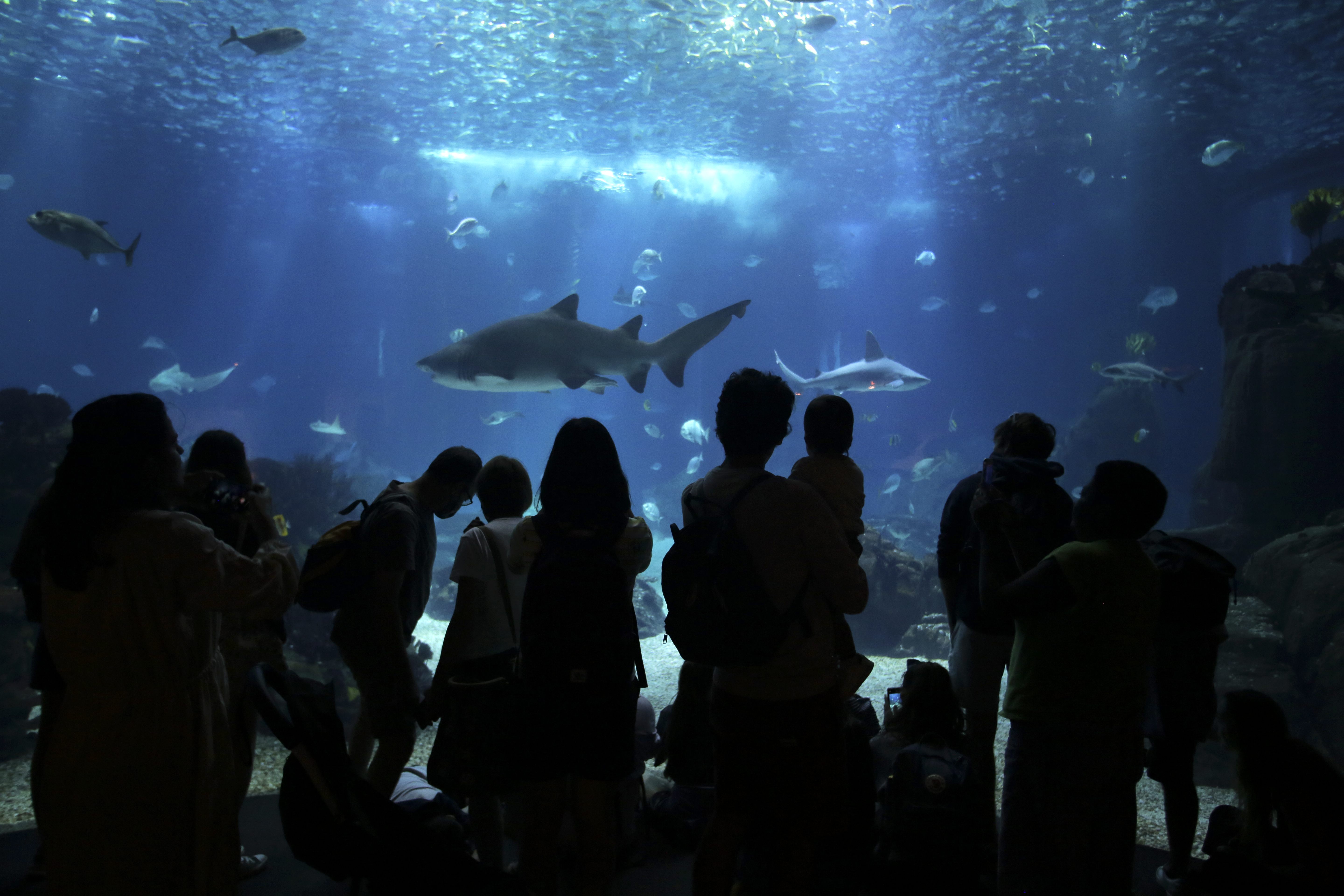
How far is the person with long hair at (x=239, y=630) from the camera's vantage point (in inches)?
93.8

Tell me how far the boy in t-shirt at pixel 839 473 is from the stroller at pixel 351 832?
1.28 metres

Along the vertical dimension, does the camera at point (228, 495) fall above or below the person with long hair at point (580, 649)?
Result: above

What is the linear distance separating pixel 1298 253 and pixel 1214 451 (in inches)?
1117

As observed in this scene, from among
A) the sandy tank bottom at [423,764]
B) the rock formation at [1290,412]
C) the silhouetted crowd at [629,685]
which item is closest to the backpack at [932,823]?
the silhouetted crowd at [629,685]

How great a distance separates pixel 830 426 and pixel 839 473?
19 centimetres

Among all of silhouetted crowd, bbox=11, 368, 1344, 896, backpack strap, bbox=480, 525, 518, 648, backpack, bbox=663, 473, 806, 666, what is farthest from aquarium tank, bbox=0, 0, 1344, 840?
backpack, bbox=663, 473, 806, 666

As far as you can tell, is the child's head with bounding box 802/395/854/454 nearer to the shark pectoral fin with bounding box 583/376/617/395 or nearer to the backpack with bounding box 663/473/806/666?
the backpack with bounding box 663/473/806/666

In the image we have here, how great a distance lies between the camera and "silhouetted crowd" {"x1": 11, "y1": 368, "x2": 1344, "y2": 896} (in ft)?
5.68

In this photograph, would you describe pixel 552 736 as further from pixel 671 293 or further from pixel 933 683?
pixel 671 293

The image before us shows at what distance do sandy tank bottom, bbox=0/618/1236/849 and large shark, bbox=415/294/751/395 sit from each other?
2799 mm

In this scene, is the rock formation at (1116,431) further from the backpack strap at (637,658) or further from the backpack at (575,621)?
the backpack at (575,621)

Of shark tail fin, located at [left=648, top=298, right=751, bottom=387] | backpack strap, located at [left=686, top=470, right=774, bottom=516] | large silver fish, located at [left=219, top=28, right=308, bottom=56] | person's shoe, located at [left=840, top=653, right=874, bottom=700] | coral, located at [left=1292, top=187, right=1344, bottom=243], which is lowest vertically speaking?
person's shoe, located at [left=840, top=653, right=874, bottom=700]

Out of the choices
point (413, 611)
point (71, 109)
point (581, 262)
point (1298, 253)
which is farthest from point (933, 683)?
point (581, 262)

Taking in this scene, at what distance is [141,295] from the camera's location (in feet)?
Result: 164
